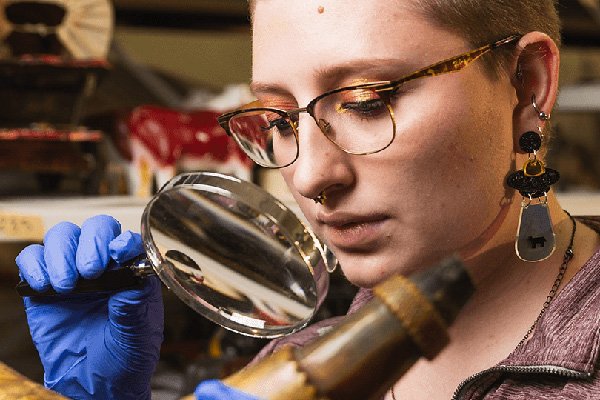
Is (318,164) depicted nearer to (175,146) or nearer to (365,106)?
(365,106)

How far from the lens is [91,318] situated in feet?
4.28

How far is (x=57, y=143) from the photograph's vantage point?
2.53 m

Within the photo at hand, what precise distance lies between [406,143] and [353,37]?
0.41ft

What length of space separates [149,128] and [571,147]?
1.84 meters

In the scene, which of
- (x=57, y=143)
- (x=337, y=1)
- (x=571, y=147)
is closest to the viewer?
(x=337, y=1)

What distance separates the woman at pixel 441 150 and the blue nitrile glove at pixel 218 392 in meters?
0.31

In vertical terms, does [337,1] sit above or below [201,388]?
above

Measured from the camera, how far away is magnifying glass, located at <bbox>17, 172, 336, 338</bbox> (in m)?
1.00

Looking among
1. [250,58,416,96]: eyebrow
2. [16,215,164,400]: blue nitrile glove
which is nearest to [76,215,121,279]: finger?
[16,215,164,400]: blue nitrile glove

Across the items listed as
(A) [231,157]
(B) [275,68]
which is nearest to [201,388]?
(B) [275,68]

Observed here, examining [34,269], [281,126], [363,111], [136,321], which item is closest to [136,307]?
[136,321]

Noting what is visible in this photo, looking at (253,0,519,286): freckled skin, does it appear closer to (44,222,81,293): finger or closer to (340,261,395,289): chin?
(340,261,395,289): chin

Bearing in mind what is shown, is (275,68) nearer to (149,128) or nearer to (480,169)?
(480,169)

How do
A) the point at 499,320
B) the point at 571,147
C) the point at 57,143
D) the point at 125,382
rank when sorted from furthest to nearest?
the point at 571,147
the point at 57,143
the point at 125,382
the point at 499,320
